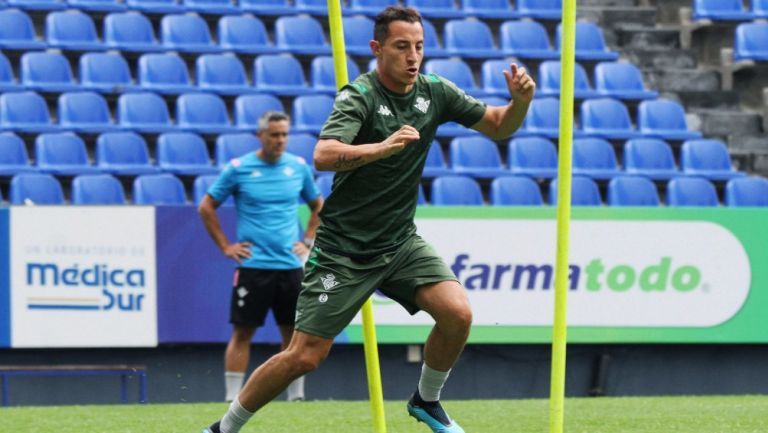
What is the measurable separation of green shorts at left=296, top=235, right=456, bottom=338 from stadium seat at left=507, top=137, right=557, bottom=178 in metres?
7.68

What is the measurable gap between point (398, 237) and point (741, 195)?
827 cm

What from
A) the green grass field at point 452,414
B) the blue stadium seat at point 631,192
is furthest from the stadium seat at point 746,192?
the green grass field at point 452,414

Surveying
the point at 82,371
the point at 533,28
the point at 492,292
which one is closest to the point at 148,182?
the point at 82,371

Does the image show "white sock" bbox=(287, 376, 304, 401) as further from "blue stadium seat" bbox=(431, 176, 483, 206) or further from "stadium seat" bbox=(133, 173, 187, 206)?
"blue stadium seat" bbox=(431, 176, 483, 206)

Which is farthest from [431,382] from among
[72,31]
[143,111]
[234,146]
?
[72,31]

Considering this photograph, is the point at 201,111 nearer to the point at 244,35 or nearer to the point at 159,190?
the point at 159,190

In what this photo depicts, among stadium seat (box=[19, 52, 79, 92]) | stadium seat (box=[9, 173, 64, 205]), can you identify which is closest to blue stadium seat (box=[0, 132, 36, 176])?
stadium seat (box=[9, 173, 64, 205])

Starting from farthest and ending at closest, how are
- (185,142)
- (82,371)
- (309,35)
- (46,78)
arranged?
(309,35) → (46,78) → (185,142) → (82,371)

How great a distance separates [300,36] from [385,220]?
9.68 meters

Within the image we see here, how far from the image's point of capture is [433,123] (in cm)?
608

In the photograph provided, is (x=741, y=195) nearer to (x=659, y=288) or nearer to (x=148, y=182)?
(x=659, y=288)

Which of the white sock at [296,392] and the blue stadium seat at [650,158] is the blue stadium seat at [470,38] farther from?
the white sock at [296,392]

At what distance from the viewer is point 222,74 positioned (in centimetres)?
1456

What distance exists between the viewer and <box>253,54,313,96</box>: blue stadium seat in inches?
576
